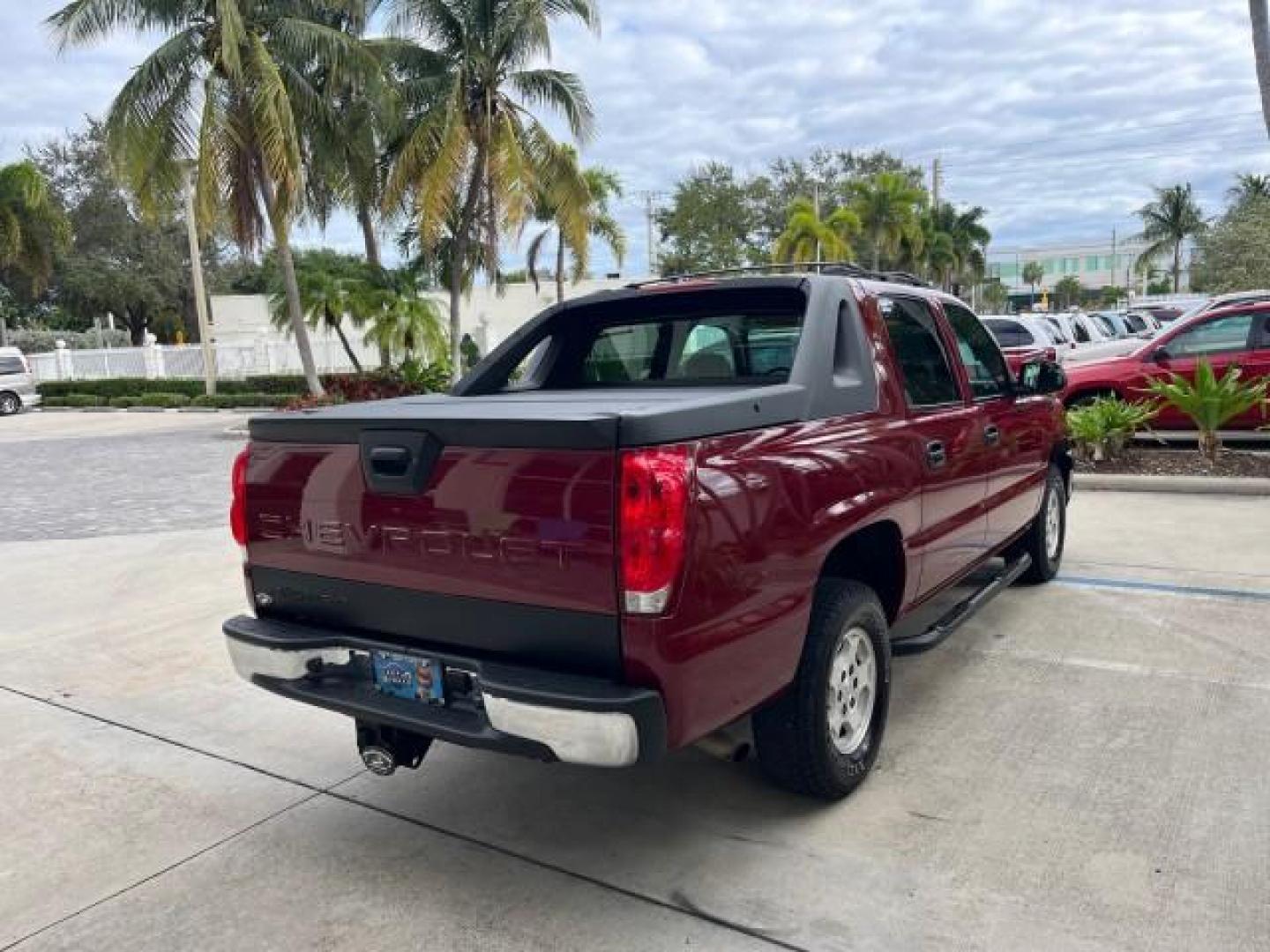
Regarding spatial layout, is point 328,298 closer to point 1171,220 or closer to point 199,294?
point 199,294

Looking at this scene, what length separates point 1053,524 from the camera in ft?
20.6

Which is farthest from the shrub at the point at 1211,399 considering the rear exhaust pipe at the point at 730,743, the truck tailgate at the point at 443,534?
the truck tailgate at the point at 443,534

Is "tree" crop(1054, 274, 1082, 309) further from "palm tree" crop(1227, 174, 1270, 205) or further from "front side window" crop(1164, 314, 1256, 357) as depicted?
"front side window" crop(1164, 314, 1256, 357)

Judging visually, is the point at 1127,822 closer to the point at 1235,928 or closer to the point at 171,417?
the point at 1235,928

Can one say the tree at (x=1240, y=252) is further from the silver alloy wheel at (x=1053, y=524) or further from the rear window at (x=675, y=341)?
the rear window at (x=675, y=341)

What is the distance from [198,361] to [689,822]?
3362cm

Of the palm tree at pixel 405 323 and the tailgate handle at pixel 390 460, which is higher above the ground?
the palm tree at pixel 405 323

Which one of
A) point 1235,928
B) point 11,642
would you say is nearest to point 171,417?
point 11,642

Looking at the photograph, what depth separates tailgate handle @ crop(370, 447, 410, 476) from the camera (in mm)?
2938

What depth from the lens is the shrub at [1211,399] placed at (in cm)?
912

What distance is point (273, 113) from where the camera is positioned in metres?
17.1

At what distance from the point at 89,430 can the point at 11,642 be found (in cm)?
1961

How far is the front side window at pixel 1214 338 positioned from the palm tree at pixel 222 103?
14349 mm

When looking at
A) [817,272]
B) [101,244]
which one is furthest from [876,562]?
[101,244]
